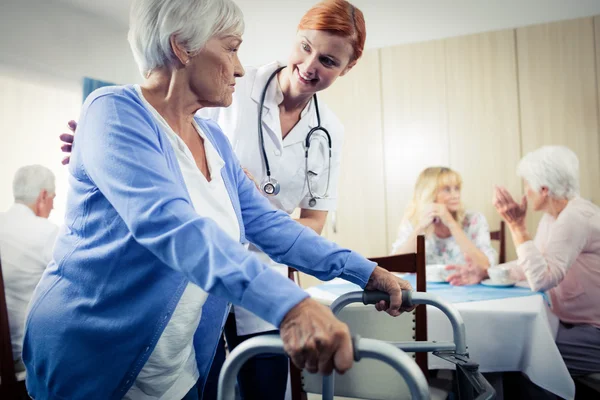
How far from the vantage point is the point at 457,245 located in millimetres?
3016

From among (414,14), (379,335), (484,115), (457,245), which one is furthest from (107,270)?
(484,115)

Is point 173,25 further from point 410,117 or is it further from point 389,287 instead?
point 410,117

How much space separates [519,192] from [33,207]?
3.54 m

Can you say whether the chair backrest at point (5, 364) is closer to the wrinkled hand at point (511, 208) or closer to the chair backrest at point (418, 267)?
the chair backrest at point (418, 267)

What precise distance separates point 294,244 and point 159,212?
1.34ft

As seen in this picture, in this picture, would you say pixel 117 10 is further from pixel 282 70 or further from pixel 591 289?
pixel 591 289

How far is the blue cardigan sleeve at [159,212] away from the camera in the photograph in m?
0.64

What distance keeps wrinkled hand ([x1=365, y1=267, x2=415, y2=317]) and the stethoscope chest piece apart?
0.61 metres

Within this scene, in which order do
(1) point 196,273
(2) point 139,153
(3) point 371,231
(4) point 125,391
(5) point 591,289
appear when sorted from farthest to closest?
1. (3) point 371,231
2. (5) point 591,289
3. (4) point 125,391
4. (2) point 139,153
5. (1) point 196,273

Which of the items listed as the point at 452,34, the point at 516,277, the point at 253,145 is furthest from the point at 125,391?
the point at 452,34

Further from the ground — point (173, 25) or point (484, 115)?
point (484, 115)

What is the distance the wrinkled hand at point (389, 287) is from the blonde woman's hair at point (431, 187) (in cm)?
225

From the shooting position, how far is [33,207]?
2838 millimetres

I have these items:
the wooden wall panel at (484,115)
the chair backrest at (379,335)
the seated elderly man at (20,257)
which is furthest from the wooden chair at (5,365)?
the wooden wall panel at (484,115)
